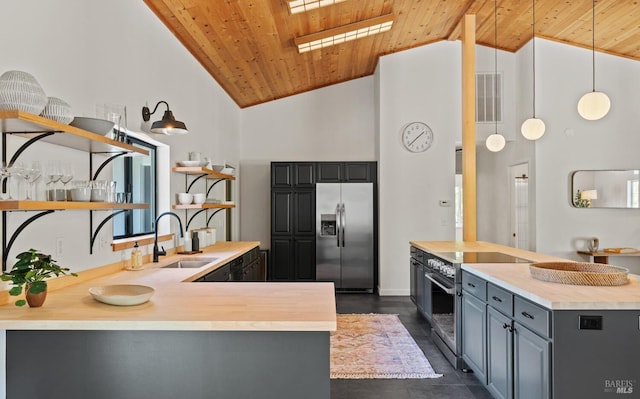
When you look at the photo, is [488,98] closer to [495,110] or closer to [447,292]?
[495,110]

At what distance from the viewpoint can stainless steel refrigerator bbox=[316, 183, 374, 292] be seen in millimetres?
6594

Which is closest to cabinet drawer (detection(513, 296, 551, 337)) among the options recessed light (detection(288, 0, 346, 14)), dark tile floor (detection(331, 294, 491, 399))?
dark tile floor (detection(331, 294, 491, 399))

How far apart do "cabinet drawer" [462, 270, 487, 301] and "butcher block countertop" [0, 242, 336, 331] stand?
119 centimetres

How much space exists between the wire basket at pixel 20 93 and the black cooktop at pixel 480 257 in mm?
3035

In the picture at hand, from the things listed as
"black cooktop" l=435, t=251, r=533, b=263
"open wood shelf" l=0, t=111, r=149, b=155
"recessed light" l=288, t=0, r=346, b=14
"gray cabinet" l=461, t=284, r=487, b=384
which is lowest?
"gray cabinet" l=461, t=284, r=487, b=384

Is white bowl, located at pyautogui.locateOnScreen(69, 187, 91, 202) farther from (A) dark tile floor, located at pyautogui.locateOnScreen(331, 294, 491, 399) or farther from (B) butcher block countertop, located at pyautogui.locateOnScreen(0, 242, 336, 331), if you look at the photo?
(A) dark tile floor, located at pyautogui.locateOnScreen(331, 294, 491, 399)

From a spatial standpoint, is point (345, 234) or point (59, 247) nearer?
point (59, 247)

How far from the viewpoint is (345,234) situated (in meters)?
6.60

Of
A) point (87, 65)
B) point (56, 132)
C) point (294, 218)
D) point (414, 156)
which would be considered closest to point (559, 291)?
point (56, 132)

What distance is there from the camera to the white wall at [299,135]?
7242 millimetres

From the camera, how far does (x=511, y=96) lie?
655 cm

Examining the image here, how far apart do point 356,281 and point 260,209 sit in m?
2.02

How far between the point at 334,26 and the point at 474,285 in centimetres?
327

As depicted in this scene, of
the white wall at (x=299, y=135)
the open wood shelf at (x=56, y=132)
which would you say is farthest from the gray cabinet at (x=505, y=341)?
the white wall at (x=299, y=135)
